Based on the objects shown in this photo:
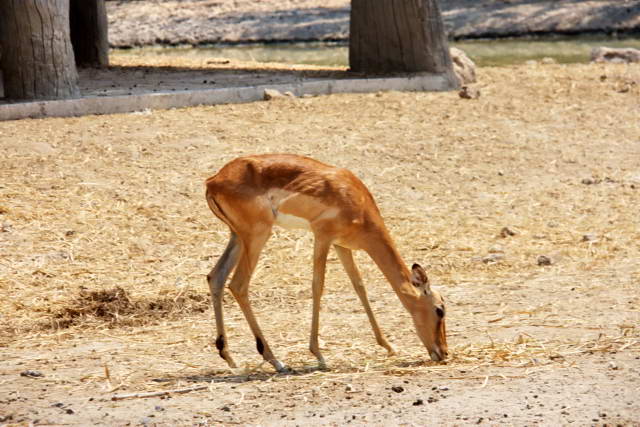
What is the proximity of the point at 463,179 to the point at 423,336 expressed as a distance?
4.51 meters

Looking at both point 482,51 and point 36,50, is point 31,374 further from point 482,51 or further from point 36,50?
point 482,51

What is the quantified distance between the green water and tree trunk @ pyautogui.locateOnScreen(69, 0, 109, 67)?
10.8 feet

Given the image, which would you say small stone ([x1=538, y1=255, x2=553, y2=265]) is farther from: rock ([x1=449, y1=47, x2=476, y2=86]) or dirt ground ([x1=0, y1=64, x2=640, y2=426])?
rock ([x1=449, y1=47, x2=476, y2=86])

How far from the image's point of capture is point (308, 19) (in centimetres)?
2734

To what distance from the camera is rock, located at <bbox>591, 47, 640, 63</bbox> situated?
16.0m

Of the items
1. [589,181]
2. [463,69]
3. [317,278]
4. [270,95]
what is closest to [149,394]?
[317,278]

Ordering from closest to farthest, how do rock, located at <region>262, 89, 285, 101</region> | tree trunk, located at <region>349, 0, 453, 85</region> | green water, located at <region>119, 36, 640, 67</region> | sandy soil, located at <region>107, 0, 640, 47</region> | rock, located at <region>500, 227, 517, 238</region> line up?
rock, located at <region>500, 227, 517, 238</region> → rock, located at <region>262, 89, 285, 101</region> → tree trunk, located at <region>349, 0, 453, 85</region> → green water, located at <region>119, 36, 640, 67</region> → sandy soil, located at <region>107, 0, 640, 47</region>

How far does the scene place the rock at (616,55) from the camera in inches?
630

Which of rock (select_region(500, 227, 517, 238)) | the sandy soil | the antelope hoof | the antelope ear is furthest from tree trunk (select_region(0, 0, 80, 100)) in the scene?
the sandy soil

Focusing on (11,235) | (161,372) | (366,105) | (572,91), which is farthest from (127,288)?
(572,91)

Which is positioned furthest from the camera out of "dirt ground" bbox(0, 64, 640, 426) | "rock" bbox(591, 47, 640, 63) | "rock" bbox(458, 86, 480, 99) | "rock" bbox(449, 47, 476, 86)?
"rock" bbox(591, 47, 640, 63)

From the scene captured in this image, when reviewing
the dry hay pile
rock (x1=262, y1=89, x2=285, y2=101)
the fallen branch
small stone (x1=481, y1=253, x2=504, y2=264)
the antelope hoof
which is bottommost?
small stone (x1=481, y1=253, x2=504, y2=264)

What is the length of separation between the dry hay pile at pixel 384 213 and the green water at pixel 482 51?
5381 millimetres

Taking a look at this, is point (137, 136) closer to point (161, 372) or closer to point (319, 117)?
point (319, 117)
